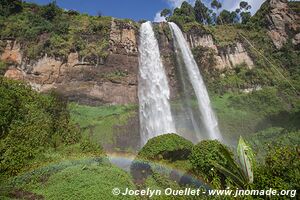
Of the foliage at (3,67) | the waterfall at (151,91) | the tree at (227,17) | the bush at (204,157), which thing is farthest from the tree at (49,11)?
the tree at (227,17)

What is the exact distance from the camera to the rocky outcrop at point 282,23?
49.5 metres

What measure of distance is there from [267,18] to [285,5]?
9.93 feet

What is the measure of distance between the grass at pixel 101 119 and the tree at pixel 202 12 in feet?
120

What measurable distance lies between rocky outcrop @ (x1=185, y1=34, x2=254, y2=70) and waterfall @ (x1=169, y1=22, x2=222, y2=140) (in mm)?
1876

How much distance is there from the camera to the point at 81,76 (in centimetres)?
3878

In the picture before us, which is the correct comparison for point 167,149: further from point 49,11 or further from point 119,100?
point 49,11

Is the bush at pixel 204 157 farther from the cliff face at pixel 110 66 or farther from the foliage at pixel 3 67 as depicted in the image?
the foliage at pixel 3 67

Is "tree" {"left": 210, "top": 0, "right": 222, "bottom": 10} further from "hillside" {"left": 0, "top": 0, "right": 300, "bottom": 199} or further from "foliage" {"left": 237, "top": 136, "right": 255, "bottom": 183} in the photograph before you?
"foliage" {"left": 237, "top": 136, "right": 255, "bottom": 183}

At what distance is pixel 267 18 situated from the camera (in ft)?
172

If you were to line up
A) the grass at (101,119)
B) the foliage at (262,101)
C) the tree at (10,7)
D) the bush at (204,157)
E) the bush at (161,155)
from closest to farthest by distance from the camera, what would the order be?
1. the bush at (204,157)
2. the bush at (161,155)
3. the grass at (101,119)
4. the tree at (10,7)
5. the foliage at (262,101)

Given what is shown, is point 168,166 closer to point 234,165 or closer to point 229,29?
point 234,165

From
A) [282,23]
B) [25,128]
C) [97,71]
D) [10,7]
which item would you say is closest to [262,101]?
[282,23]

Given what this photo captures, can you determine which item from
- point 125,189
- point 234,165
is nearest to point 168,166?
point 125,189

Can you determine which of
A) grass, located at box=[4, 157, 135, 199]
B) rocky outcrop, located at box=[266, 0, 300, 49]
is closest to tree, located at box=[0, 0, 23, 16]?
grass, located at box=[4, 157, 135, 199]
